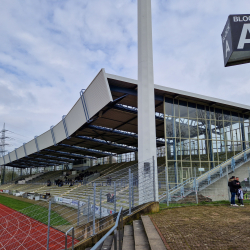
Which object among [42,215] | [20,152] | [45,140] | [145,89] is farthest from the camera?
[20,152]

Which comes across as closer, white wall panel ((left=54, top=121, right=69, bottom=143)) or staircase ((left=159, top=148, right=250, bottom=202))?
staircase ((left=159, top=148, right=250, bottom=202))

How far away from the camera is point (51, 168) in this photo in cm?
7512

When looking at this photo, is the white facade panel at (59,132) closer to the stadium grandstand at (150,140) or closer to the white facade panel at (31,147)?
the stadium grandstand at (150,140)

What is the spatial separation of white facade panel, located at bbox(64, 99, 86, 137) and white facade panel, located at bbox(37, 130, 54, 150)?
894cm

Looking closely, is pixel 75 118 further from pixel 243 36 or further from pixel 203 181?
pixel 243 36

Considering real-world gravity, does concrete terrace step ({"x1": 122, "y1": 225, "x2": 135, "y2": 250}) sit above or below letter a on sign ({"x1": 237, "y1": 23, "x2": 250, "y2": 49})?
below

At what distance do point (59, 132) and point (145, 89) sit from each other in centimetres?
1998

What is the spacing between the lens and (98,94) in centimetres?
1869

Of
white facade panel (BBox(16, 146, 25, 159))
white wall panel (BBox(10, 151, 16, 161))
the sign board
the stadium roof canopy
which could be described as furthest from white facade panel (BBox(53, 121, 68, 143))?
white wall panel (BBox(10, 151, 16, 161))

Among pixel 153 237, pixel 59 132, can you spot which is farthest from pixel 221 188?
pixel 59 132

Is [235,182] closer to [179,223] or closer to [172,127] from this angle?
[179,223]

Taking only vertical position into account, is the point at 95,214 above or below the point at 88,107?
below

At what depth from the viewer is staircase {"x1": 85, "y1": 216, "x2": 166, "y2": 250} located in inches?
203

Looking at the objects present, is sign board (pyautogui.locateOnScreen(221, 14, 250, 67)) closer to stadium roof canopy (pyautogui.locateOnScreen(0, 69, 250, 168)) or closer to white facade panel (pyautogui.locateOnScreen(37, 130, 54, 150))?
stadium roof canopy (pyautogui.locateOnScreen(0, 69, 250, 168))
